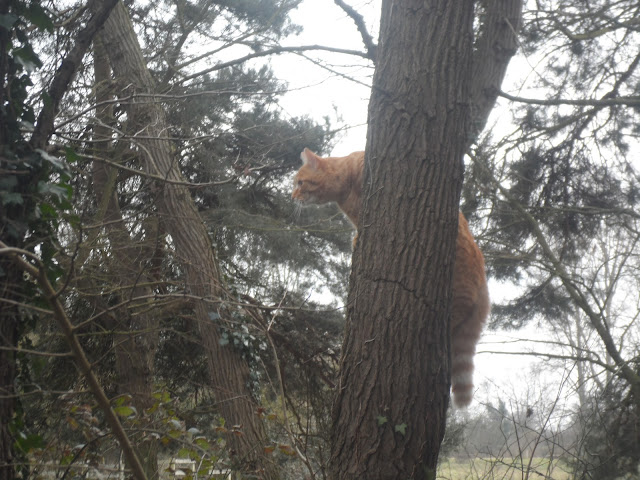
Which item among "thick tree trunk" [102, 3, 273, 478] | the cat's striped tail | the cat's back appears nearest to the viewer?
the cat's striped tail

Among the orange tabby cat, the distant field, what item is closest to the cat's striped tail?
the orange tabby cat

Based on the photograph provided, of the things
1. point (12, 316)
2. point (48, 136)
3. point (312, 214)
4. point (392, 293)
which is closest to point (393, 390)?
point (392, 293)

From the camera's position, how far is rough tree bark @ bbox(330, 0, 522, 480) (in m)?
2.23

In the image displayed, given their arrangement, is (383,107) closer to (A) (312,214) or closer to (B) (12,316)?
(B) (12,316)

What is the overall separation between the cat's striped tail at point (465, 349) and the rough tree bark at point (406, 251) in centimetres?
98

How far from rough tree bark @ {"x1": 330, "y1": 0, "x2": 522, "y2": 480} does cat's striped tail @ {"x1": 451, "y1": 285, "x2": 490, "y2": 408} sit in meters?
0.98

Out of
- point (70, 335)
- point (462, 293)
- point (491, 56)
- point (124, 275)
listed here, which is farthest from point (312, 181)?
point (70, 335)

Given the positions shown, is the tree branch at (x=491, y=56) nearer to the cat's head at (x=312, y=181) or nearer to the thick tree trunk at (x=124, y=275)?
the cat's head at (x=312, y=181)

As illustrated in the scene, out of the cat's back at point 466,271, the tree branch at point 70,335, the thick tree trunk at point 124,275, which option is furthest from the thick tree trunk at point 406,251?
the thick tree trunk at point 124,275

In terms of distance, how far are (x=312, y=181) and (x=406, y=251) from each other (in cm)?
280

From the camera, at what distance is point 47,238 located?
236 cm

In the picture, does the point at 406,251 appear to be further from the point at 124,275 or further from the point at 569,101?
the point at 124,275

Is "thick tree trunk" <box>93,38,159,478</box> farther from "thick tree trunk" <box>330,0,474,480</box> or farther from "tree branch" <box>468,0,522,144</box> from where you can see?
"tree branch" <box>468,0,522,144</box>

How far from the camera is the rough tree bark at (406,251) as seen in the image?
2.23 meters
